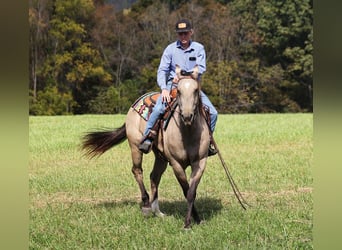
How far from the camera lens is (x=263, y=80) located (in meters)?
33.2

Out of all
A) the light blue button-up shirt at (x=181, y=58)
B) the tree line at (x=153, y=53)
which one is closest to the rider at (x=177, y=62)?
the light blue button-up shirt at (x=181, y=58)

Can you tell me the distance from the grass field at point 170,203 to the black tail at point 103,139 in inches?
32.9

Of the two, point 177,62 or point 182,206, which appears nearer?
point 177,62

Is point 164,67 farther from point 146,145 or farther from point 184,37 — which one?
point 146,145

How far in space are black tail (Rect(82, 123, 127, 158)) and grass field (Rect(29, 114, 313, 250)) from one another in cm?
83

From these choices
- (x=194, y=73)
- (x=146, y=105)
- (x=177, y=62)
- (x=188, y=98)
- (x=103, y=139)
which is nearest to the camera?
(x=188, y=98)

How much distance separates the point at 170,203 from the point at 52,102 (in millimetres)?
25121

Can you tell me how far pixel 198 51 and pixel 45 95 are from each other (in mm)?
26484

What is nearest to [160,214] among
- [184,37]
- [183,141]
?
[183,141]

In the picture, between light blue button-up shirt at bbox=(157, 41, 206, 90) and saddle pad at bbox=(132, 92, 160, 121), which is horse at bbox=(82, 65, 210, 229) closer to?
saddle pad at bbox=(132, 92, 160, 121)

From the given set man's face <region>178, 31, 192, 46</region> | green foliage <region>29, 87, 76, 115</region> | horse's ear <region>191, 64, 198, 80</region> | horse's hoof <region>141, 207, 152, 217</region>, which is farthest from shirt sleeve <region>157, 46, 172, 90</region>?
green foliage <region>29, 87, 76, 115</region>

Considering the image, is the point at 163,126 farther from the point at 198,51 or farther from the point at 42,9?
the point at 42,9

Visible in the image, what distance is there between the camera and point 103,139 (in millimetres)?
7367

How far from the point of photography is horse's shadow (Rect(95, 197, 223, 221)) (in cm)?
659
